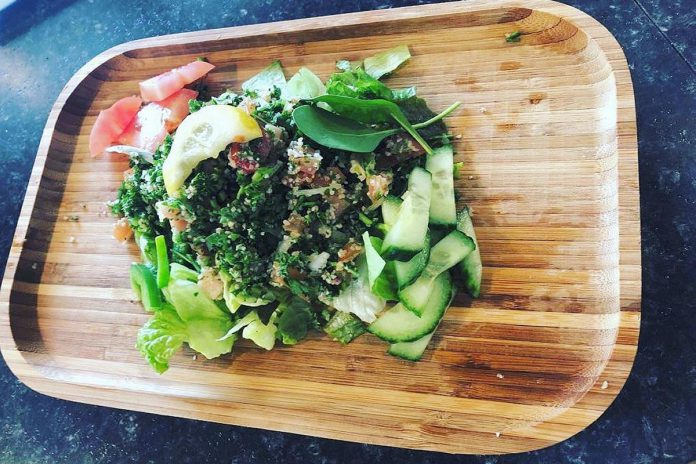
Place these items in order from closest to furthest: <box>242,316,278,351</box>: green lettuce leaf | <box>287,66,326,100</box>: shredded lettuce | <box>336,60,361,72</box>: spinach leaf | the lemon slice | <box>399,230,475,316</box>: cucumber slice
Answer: the lemon slice < <box>399,230,475,316</box>: cucumber slice < <box>242,316,278,351</box>: green lettuce leaf < <box>287,66,326,100</box>: shredded lettuce < <box>336,60,361,72</box>: spinach leaf

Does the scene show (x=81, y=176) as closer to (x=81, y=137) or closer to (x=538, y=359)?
(x=81, y=137)

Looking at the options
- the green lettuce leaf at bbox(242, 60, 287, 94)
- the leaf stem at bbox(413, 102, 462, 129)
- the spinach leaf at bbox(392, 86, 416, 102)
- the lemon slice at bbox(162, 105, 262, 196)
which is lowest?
the leaf stem at bbox(413, 102, 462, 129)

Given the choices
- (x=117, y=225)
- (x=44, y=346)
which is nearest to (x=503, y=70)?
(x=117, y=225)

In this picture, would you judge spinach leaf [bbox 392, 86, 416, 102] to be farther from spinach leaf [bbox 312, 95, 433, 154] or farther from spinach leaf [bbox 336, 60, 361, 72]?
spinach leaf [bbox 336, 60, 361, 72]

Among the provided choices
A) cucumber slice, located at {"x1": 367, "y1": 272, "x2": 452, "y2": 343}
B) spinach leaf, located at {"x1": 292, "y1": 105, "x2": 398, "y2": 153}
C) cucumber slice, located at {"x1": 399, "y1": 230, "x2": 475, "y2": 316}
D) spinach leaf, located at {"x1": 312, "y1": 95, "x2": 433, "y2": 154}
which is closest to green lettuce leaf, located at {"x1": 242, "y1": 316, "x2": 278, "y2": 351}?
cucumber slice, located at {"x1": 367, "y1": 272, "x2": 452, "y2": 343}

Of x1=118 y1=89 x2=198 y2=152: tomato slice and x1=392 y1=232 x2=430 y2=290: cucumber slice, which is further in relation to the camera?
x1=118 y1=89 x2=198 y2=152: tomato slice

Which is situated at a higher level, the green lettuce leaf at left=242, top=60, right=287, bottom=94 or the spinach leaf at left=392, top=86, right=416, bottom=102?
the green lettuce leaf at left=242, top=60, right=287, bottom=94

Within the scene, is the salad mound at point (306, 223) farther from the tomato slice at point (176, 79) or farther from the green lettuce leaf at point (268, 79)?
the tomato slice at point (176, 79)

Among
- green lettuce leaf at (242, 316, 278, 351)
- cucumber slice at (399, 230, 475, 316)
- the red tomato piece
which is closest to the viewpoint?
cucumber slice at (399, 230, 475, 316)
